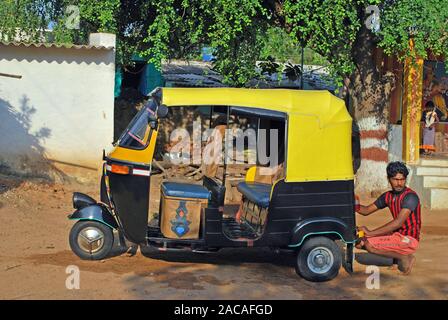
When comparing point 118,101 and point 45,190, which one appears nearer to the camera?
point 45,190

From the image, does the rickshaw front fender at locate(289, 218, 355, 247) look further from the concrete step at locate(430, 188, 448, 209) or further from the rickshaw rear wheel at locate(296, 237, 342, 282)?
the concrete step at locate(430, 188, 448, 209)

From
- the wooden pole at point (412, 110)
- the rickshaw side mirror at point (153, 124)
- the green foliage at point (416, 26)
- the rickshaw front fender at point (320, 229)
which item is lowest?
the rickshaw front fender at point (320, 229)

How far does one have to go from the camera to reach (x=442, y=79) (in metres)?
15.4

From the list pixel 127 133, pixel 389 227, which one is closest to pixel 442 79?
pixel 389 227

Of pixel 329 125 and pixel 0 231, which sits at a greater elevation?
pixel 329 125

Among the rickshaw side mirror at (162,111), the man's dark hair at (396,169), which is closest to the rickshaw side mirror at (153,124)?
the rickshaw side mirror at (162,111)

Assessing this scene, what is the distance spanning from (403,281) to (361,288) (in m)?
0.63

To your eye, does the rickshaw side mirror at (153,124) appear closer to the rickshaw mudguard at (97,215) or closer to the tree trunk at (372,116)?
the rickshaw mudguard at (97,215)

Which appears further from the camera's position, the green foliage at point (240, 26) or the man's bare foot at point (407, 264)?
the green foliage at point (240, 26)

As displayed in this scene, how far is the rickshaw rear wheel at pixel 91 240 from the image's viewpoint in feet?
25.0

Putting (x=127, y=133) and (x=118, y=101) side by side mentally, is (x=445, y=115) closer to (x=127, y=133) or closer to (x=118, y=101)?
(x=118, y=101)

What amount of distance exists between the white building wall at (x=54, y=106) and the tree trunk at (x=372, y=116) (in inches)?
198

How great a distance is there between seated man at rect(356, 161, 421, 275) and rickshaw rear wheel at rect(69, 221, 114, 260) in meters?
2.85

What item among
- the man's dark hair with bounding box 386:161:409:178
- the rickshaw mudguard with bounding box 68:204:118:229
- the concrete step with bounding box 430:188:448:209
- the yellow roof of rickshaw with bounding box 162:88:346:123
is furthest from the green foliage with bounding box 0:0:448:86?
the rickshaw mudguard with bounding box 68:204:118:229
